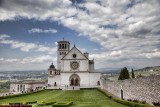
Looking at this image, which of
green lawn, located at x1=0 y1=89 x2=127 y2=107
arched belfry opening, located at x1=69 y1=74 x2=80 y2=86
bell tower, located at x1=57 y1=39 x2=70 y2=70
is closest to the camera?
green lawn, located at x1=0 y1=89 x2=127 y2=107

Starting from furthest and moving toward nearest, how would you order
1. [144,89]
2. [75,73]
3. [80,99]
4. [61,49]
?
[61,49], [75,73], [80,99], [144,89]

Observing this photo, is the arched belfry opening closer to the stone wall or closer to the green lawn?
the green lawn

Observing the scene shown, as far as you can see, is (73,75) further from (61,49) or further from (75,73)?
(61,49)

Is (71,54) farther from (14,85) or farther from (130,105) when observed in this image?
(130,105)

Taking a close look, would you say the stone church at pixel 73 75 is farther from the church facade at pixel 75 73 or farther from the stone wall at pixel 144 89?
the stone wall at pixel 144 89

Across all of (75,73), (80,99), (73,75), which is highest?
(75,73)

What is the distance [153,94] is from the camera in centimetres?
1962

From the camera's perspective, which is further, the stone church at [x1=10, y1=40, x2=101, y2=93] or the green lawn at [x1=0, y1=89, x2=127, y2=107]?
the stone church at [x1=10, y1=40, x2=101, y2=93]

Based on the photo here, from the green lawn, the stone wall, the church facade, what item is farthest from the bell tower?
the stone wall

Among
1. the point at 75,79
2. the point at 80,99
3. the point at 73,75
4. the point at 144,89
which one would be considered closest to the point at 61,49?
the point at 73,75

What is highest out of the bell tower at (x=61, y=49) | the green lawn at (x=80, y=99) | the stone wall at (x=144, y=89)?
the bell tower at (x=61, y=49)

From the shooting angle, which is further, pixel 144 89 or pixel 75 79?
pixel 75 79

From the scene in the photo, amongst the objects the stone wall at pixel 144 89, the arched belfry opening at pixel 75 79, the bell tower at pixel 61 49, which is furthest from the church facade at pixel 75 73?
the stone wall at pixel 144 89

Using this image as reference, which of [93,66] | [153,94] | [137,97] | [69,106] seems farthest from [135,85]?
[93,66]
